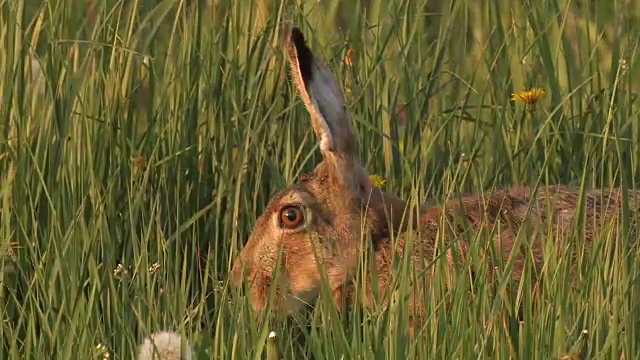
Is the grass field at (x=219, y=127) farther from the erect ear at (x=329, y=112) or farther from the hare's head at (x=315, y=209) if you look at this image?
the erect ear at (x=329, y=112)

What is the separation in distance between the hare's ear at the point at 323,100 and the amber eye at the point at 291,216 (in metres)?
0.19

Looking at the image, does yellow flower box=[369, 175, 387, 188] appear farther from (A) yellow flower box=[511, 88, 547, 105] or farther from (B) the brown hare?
(A) yellow flower box=[511, 88, 547, 105]

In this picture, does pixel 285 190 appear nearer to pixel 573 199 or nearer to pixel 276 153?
pixel 276 153

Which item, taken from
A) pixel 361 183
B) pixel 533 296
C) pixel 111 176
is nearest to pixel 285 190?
pixel 361 183

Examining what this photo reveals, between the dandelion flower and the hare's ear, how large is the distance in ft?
3.68

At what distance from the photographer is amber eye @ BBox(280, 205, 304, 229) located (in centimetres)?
509

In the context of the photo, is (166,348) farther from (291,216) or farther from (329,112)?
(329,112)

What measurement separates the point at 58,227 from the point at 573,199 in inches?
59.0

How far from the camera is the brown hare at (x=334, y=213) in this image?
4855 mm

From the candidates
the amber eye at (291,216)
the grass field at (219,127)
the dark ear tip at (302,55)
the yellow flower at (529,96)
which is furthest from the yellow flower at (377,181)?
the yellow flower at (529,96)

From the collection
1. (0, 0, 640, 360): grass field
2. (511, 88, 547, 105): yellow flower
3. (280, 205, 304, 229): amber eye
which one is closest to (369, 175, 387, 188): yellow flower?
(0, 0, 640, 360): grass field

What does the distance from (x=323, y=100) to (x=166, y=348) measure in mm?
1273

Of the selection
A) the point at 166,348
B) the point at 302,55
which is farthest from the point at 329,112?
the point at 166,348

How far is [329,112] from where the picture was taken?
5066 mm
